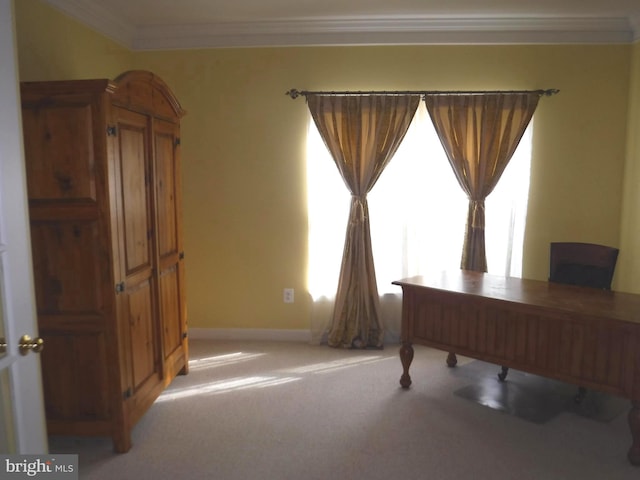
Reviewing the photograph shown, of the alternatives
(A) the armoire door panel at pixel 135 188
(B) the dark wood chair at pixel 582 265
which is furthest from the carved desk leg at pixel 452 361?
(A) the armoire door panel at pixel 135 188

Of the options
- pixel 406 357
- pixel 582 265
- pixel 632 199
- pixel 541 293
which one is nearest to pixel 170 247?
pixel 406 357

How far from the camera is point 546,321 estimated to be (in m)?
2.49

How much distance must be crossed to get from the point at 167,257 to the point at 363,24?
2245 millimetres

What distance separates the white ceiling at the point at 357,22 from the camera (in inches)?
127

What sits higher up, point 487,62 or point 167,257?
point 487,62

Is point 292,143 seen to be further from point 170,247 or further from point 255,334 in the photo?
point 255,334

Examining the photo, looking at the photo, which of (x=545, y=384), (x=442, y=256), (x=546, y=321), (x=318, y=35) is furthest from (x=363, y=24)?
(x=545, y=384)

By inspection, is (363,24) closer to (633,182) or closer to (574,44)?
(574,44)

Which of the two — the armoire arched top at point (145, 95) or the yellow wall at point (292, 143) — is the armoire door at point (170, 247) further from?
the yellow wall at point (292, 143)

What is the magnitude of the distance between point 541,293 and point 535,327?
27cm

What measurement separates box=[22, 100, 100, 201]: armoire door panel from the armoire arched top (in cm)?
20

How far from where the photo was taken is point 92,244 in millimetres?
2273

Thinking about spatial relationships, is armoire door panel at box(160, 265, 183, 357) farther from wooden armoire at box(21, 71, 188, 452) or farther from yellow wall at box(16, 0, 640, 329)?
yellow wall at box(16, 0, 640, 329)

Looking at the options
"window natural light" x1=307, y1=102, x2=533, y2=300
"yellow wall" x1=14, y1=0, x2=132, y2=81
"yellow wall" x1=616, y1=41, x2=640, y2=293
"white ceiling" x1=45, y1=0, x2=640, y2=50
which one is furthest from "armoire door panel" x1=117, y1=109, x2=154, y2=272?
"yellow wall" x1=616, y1=41, x2=640, y2=293
